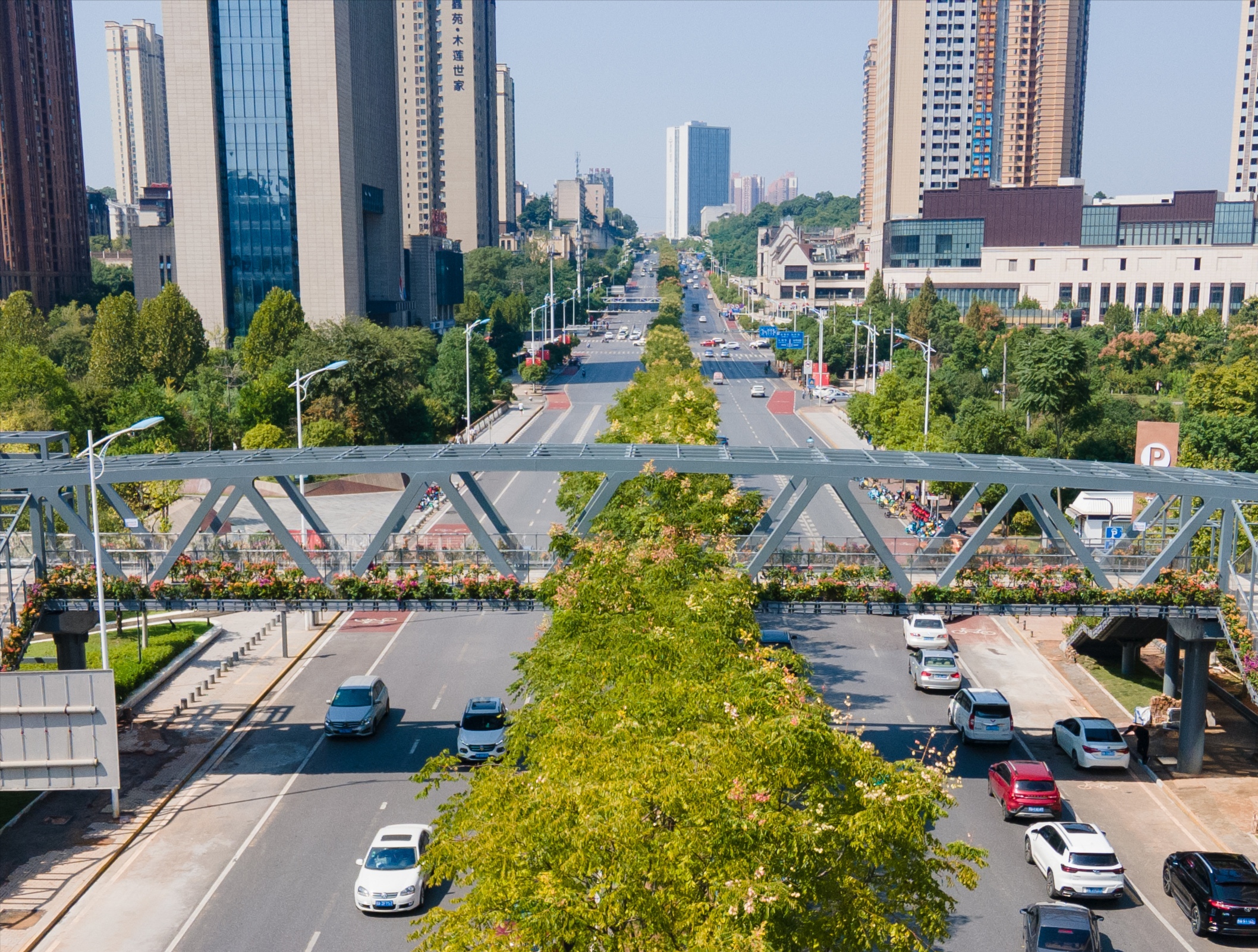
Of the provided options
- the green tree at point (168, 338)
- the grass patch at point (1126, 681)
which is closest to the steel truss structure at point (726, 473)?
the grass patch at point (1126, 681)

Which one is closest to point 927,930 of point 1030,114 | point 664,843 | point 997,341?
point 664,843

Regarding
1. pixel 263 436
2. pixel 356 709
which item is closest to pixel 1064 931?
pixel 356 709

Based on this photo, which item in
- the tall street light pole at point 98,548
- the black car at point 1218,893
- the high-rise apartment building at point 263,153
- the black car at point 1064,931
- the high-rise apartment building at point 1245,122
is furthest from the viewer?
the high-rise apartment building at point 1245,122

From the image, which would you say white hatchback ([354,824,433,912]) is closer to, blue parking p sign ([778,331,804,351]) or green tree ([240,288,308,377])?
green tree ([240,288,308,377])

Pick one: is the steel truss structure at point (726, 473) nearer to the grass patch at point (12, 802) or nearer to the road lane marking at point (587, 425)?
the grass patch at point (12, 802)

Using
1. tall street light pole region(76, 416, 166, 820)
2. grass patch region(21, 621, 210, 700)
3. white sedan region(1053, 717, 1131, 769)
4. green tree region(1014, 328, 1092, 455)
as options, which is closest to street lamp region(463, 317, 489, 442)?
grass patch region(21, 621, 210, 700)

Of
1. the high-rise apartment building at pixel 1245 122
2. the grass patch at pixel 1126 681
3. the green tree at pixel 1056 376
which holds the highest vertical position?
the high-rise apartment building at pixel 1245 122
